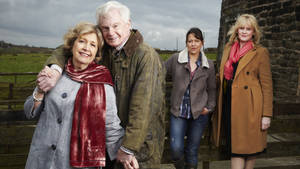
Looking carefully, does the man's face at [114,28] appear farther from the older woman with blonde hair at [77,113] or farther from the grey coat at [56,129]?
the grey coat at [56,129]

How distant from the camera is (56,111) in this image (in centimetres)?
194

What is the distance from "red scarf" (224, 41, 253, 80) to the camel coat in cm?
5

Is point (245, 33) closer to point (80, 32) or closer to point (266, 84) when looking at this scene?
point (266, 84)

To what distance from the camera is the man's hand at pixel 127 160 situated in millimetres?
1985

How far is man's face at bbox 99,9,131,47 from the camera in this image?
77.9 inches

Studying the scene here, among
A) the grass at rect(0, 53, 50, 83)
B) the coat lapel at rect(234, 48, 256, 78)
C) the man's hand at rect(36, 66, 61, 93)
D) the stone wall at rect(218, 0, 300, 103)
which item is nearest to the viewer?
the man's hand at rect(36, 66, 61, 93)

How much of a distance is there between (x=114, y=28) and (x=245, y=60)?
1.57 meters

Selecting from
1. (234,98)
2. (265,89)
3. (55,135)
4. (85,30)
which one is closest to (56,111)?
(55,135)

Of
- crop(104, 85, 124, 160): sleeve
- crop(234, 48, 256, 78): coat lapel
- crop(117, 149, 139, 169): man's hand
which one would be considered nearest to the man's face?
crop(104, 85, 124, 160): sleeve

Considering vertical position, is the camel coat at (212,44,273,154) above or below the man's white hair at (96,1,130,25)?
below

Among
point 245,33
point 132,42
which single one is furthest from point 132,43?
point 245,33

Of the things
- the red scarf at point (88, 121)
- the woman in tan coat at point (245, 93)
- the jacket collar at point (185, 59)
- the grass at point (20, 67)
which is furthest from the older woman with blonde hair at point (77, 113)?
the grass at point (20, 67)

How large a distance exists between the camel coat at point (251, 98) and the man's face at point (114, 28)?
145 cm

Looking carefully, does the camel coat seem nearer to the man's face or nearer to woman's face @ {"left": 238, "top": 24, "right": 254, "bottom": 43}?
woman's face @ {"left": 238, "top": 24, "right": 254, "bottom": 43}
